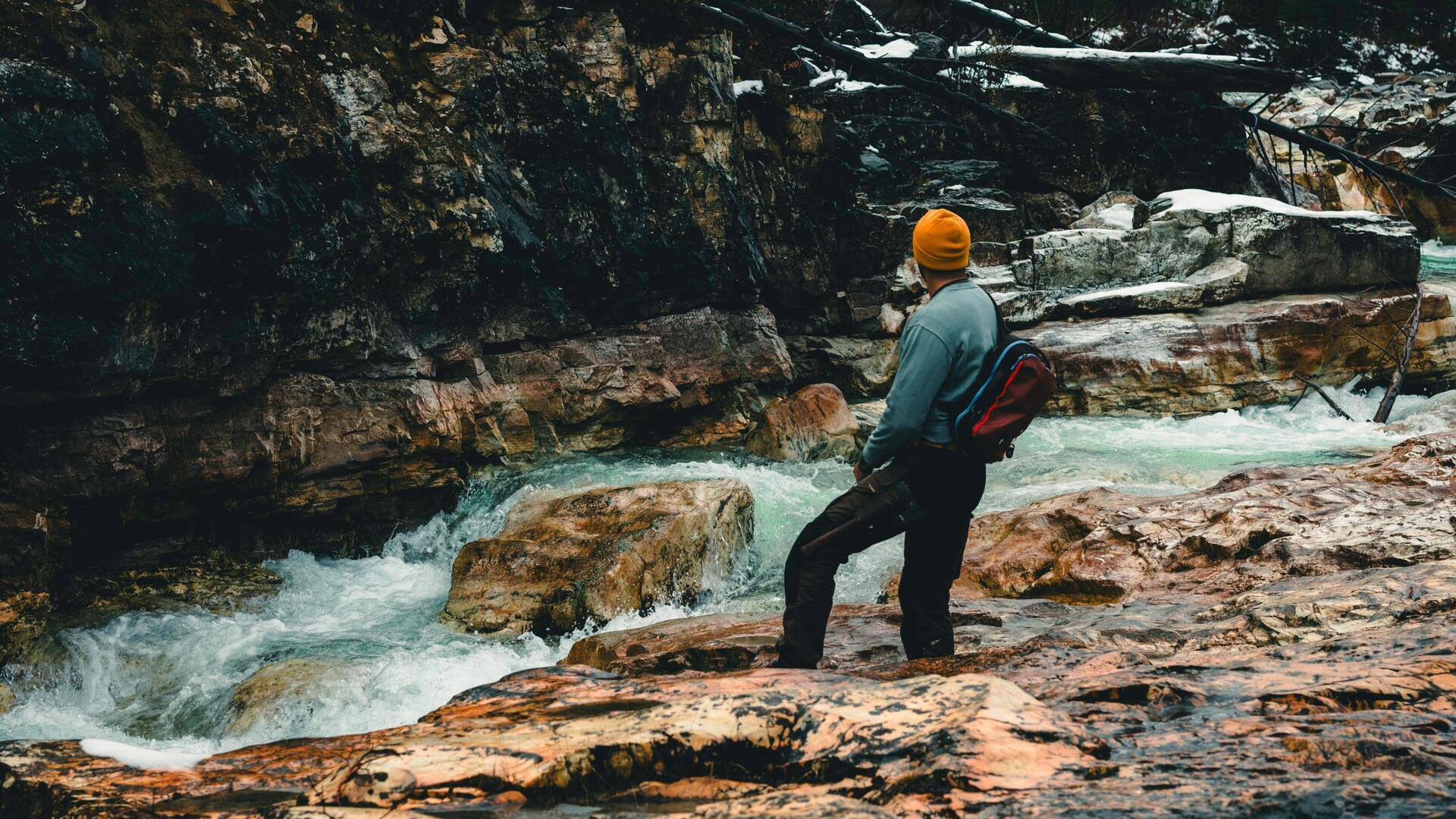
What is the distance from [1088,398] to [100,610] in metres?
12.3

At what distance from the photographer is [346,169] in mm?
8773

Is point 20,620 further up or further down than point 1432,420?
further up

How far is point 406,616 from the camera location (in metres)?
7.87

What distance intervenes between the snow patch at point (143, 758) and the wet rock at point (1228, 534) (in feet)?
14.2

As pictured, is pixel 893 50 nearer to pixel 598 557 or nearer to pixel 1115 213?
pixel 1115 213

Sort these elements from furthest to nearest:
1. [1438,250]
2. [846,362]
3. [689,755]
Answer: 1. [1438,250]
2. [846,362]
3. [689,755]

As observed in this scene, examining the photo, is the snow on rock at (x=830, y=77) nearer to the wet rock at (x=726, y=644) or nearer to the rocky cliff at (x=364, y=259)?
the rocky cliff at (x=364, y=259)

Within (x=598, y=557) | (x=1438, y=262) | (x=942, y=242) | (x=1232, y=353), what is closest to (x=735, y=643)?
(x=942, y=242)

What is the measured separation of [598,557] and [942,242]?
15.3 ft

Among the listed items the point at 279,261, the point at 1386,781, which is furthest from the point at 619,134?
the point at 1386,781

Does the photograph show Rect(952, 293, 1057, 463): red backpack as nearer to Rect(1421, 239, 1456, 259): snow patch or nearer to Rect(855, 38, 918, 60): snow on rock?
Rect(855, 38, 918, 60): snow on rock

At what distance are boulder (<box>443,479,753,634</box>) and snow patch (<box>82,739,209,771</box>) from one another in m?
4.23

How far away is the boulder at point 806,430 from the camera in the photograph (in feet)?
39.6

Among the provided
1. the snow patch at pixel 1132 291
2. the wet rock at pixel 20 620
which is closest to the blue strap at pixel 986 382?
the wet rock at pixel 20 620
